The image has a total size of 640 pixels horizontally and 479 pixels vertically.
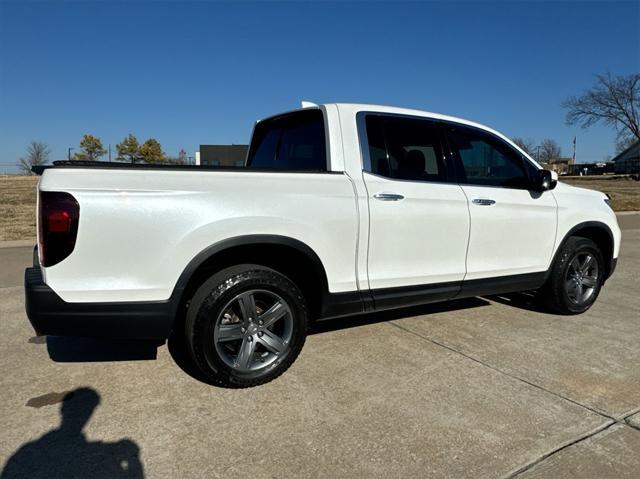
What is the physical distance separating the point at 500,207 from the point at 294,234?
199 centimetres

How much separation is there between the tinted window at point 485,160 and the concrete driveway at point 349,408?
4.52 ft

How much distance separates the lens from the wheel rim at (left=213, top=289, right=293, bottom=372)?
3053mm

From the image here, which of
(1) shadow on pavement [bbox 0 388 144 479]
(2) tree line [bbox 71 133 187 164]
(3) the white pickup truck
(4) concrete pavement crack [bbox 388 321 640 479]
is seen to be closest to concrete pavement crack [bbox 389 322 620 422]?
(4) concrete pavement crack [bbox 388 321 640 479]

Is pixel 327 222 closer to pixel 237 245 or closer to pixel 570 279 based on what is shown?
pixel 237 245

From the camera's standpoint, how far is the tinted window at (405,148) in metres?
3.55

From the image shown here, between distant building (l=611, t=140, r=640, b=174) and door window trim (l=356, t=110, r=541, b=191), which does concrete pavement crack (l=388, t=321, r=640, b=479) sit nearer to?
door window trim (l=356, t=110, r=541, b=191)

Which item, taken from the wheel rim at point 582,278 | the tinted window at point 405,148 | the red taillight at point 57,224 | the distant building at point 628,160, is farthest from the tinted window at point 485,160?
the distant building at point 628,160

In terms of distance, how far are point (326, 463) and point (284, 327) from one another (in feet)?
3.52

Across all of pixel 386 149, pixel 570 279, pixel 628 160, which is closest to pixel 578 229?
pixel 570 279

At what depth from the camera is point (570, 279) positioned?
4797 mm

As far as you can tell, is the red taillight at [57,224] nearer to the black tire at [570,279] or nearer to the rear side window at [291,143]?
the rear side window at [291,143]

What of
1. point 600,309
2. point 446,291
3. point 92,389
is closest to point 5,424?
point 92,389

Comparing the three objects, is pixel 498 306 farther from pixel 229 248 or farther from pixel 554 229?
pixel 229 248

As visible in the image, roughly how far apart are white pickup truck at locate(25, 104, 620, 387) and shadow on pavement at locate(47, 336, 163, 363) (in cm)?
69
